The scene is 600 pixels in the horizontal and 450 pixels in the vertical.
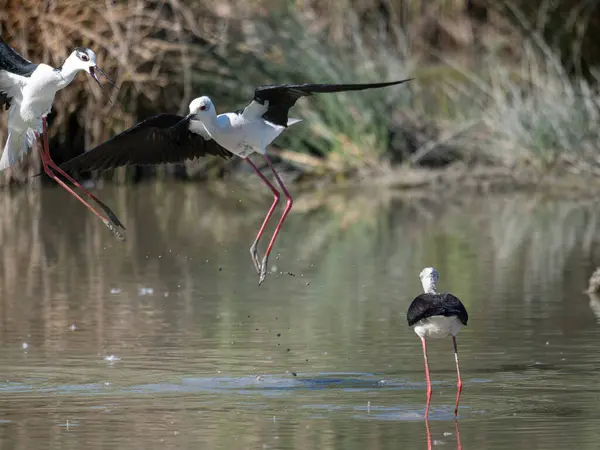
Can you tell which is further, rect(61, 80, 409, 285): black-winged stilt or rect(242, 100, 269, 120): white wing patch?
rect(242, 100, 269, 120): white wing patch

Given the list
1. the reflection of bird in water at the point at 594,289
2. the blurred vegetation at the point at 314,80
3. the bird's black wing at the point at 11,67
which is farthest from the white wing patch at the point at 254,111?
the blurred vegetation at the point at 314,80

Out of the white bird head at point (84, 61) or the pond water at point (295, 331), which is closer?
the pond water at point (295, 331)

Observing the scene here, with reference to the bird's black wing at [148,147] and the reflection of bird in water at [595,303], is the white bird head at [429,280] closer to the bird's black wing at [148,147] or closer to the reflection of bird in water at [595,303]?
the bird's black wing at [148,147]

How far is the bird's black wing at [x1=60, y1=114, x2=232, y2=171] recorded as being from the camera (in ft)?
Answer: 28.0

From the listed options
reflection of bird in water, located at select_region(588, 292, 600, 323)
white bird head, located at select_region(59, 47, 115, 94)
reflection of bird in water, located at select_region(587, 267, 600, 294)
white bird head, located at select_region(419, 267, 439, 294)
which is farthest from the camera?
reflection of bird in water, located at select_region(587, 267, 600, 294)

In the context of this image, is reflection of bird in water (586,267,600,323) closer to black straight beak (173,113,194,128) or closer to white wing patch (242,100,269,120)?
white wing patch (242,100,269,120)

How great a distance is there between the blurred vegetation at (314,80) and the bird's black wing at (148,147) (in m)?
7.77

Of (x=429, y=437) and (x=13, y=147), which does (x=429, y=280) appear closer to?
(x=429, y=437)

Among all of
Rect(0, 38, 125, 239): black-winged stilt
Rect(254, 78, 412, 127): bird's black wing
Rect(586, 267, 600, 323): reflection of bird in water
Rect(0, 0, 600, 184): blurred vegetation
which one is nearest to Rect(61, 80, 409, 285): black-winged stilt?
Rect(254, 78, 412, 127): bird's black wing

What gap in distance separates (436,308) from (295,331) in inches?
90.1

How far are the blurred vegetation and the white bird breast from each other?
9.84 meters

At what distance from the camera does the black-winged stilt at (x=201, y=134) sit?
324 inches

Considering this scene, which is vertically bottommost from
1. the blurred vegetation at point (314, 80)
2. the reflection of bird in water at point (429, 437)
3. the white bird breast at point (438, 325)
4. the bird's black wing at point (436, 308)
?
the reflection of bird in water at point (429, 437)

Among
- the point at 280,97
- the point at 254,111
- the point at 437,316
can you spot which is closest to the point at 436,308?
the point at 437,316
